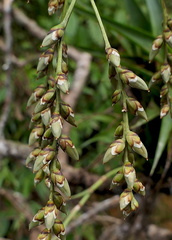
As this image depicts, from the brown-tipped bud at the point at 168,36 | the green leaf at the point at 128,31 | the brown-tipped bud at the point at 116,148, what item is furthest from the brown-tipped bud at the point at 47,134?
the green leaf at the point at 128,31

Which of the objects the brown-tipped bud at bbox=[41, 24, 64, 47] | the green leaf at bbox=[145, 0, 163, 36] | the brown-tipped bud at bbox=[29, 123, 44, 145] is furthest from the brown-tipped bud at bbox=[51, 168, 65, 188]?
the green leaf at bbox=[145, 0, 163, 36]

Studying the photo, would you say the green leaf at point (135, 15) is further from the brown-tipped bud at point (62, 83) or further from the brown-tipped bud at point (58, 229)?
the brown-tipped bud at point (58, 229)

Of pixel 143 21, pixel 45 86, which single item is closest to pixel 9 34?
pixel 143 21

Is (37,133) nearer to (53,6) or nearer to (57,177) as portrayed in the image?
(57,177)

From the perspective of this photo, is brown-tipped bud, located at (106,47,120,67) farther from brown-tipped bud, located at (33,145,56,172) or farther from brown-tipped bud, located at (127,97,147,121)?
brown-tipped bud, located at (33,145,56,172)

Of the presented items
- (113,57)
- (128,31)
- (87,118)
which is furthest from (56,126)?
(87,118)

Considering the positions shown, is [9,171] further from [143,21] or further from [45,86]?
[45,86]
